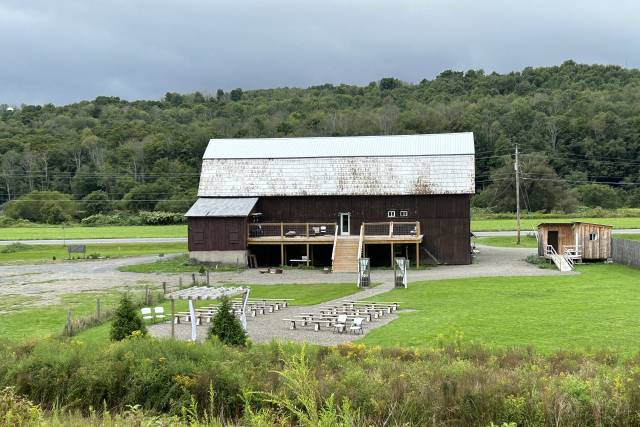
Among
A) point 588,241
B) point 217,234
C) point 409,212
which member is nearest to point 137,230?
point 217,234

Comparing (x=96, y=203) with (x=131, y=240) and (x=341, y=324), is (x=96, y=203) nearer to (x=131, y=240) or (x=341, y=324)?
(x=131, y=240)

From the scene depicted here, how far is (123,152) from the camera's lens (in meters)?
111

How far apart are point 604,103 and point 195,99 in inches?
4116

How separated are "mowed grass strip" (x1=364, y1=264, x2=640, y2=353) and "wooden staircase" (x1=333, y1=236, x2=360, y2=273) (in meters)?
7.53

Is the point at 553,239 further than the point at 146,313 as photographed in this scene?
Yes

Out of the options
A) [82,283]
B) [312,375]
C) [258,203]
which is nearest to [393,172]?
[258,203]

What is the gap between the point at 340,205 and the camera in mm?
45469

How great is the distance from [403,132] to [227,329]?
317 feet

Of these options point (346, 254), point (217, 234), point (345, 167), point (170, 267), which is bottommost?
point (170, 267)

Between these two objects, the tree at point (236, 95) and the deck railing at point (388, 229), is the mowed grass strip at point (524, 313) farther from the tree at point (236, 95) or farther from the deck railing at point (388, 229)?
the tree at point (236, 95)

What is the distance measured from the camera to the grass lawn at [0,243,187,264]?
5366 centimetres

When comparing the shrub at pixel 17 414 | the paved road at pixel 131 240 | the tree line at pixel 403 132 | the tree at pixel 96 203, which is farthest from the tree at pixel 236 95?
the shrub at pixel 17 414

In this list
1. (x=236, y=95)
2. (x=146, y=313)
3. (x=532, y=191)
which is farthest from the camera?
(x=236, y=95)

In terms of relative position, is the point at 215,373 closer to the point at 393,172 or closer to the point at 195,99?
the point at 393,172
